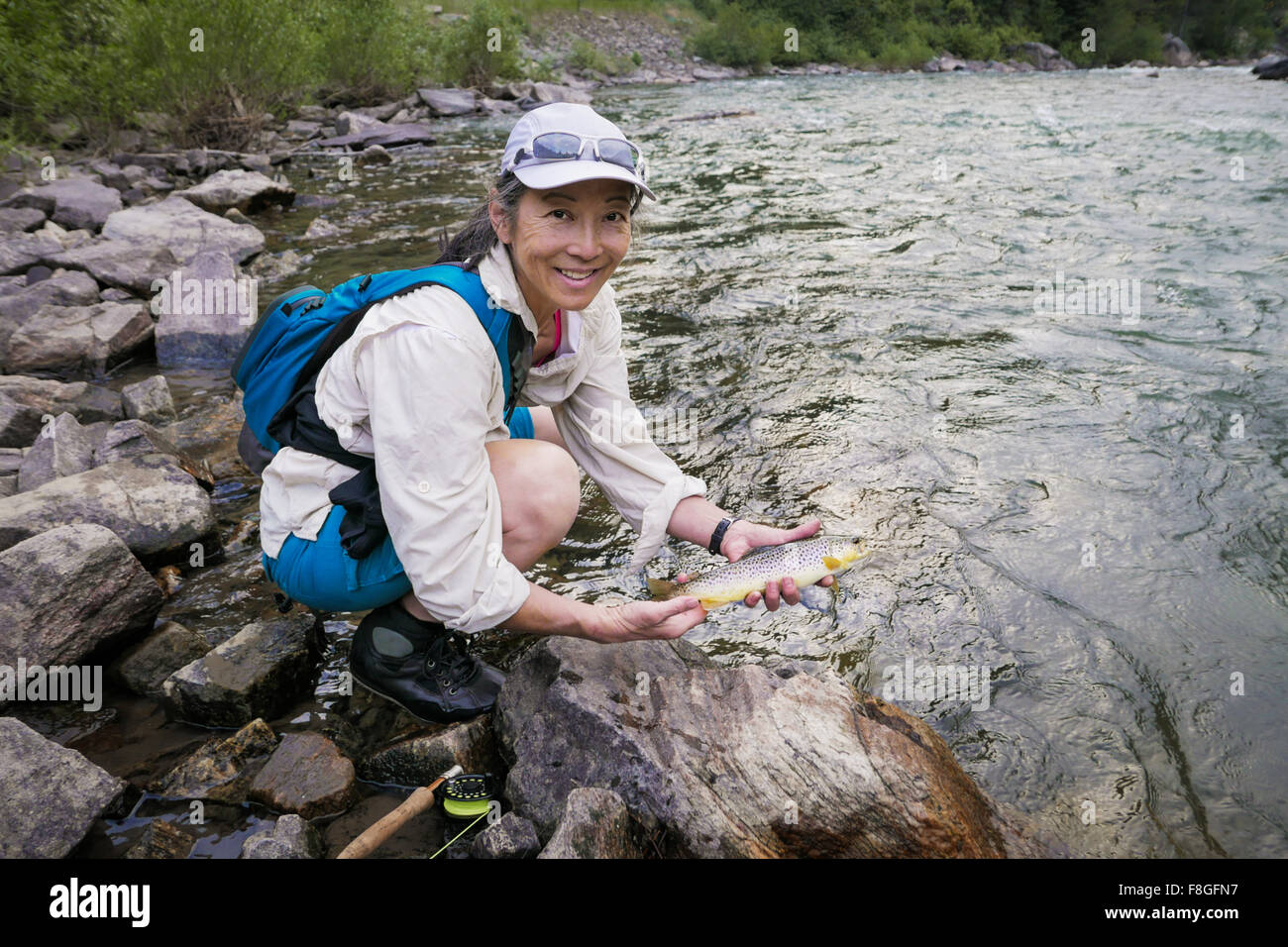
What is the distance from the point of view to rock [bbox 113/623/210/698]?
3.42 metres

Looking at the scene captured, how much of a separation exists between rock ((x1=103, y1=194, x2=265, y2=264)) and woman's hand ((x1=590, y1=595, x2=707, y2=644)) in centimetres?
851

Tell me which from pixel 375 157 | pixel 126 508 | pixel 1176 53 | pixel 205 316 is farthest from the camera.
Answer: pixel 1176 53

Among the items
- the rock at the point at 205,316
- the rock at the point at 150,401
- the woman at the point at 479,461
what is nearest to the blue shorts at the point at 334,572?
the woman at the point at 479,461

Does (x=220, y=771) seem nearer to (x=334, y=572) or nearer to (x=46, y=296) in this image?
(x=334, y=572)

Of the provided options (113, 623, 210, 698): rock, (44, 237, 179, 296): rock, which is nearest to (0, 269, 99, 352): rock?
(44, 237, 179, 296): rock

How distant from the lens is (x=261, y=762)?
3014mm

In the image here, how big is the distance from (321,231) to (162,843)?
32.3 feet

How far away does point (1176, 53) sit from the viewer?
61031 millimetres

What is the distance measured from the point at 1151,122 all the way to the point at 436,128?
16693 millimetres

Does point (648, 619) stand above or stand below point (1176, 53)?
below

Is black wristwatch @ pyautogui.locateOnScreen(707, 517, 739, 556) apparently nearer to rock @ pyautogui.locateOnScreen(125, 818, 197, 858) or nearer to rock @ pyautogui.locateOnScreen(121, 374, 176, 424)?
rock @ pyautogui.locateOnScreen(125, 818, 197, 858)

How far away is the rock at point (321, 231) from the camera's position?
10883mm

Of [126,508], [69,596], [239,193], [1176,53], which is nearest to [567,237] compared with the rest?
[69,596]
